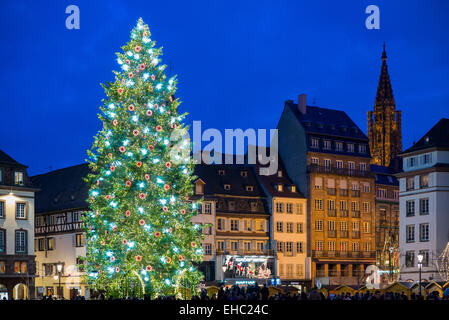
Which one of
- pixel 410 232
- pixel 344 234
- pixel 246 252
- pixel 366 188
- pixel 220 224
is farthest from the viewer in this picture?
pixel 366 188

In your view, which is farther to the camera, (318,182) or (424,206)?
(318,182)

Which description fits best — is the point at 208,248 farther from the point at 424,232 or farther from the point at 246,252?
the point at 424,232

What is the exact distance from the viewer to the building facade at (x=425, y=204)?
2840 inches

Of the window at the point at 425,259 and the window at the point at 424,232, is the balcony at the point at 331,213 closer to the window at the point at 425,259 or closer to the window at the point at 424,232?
the window at the point at 424,232

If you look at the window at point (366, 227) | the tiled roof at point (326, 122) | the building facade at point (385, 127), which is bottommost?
the window at point (366, 227)

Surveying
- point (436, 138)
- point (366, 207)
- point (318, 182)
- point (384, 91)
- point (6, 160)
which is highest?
point (384, 91)

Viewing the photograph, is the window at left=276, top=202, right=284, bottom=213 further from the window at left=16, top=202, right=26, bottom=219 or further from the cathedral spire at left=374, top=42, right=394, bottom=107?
the cathedral spire at left=374, top=42, right=394, bottom=107

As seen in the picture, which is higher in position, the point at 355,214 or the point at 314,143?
the point at 314,143

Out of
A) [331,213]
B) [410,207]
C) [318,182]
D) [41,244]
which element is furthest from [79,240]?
[410,207]

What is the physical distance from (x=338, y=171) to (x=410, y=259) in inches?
790

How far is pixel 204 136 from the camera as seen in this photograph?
82.7 metres

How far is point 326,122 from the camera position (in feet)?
309

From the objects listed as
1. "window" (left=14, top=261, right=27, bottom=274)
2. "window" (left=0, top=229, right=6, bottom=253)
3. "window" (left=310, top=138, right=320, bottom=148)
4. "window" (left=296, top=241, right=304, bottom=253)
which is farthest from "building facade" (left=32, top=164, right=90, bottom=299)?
"window" (left=310, top=138, right=320, bottom=148)

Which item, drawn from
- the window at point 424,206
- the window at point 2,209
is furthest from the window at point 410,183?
the window at point 2,209
